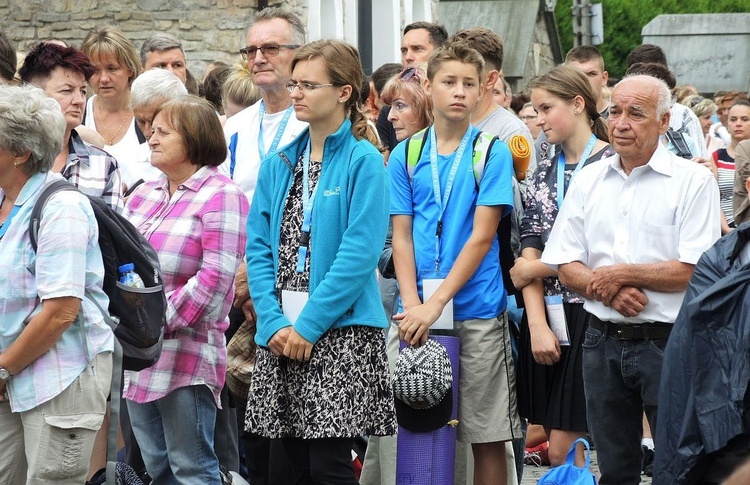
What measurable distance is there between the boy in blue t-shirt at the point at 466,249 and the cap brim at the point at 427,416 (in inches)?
8.9

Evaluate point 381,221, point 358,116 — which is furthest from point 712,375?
point 358,116

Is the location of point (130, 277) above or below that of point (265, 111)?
below

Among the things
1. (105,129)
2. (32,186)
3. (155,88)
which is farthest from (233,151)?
(32,186)

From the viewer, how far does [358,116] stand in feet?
17.9

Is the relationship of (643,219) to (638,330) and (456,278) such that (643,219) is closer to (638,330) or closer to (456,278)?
(638,330)

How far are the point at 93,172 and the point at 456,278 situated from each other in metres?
1.77

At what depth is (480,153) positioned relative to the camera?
5.93 m

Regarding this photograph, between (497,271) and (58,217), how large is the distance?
2.26m

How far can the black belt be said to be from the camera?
17.2 feet

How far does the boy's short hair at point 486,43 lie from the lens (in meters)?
6.62

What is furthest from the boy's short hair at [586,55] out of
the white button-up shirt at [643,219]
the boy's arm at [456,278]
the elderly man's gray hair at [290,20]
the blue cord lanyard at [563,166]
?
the white button-up shirt at [643,219]

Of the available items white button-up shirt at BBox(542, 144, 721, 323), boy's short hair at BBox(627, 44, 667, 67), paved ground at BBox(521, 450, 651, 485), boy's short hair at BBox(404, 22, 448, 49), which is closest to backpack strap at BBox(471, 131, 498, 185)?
white button-up shirt at BBox(542, 144, 721, 323)

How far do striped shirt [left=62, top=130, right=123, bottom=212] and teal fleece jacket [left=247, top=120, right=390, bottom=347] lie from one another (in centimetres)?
90

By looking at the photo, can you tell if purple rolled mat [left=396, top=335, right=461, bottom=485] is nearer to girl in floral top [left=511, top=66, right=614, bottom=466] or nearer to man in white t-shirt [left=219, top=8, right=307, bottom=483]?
girl in floral top [left=511, top=66, right=614, bottom=466]
